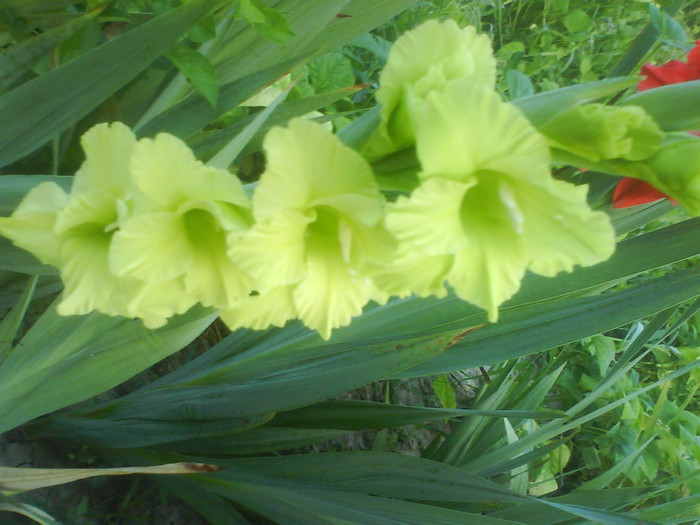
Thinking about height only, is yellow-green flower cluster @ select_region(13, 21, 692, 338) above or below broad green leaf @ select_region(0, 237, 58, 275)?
above

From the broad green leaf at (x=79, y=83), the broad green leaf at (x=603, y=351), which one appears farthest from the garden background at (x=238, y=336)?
the broad green leaf at (x=603, y=351)

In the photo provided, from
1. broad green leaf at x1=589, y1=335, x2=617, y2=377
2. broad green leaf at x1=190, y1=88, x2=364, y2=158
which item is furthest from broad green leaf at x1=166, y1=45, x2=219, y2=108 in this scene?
broad green leaf at x1=589, y1=335, x2=617, y2=377

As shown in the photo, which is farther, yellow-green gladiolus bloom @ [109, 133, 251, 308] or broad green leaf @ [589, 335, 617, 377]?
broad green leaf @ [589, 335, 617, 377]

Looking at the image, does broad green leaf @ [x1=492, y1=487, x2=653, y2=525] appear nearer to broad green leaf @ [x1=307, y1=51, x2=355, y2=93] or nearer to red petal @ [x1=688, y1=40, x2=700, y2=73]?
red petal @ [x1=688, y1=40, x2=700, y2=73]

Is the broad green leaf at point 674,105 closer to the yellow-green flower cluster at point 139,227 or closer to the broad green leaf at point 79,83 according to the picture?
the yellow-green flower cluster at point 139,227

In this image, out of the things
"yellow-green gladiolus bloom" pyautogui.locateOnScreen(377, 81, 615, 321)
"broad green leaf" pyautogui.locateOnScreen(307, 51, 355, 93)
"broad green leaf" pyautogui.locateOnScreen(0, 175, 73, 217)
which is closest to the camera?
"yellow-green gladiolus bloom" pyautogui.locateOnScreen(377, 81, 615, 321)

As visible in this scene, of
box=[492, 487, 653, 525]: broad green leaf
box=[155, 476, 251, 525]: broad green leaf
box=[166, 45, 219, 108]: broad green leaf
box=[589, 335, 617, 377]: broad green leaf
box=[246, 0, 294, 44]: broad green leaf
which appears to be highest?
box=[246, 0, 294, 44]: broad green leaf

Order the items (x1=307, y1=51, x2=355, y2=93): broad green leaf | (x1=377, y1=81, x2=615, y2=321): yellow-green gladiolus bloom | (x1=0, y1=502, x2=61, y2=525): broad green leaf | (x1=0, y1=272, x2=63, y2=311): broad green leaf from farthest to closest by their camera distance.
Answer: (x1=307, y1=51, x2=355, y2=93): broad green leaf → (x1=0, y1=272, x2=63, y2=311): broad green leaf → (x1=0, y1=502, x2=61, y2=525): broad green leaf → (x1=377, y1=81, x2=615, y2=321): yellow-green gladiolus bloom

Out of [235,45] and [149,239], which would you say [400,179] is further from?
[235,45]
